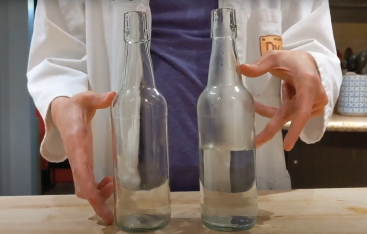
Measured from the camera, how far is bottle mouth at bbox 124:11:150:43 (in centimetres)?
39

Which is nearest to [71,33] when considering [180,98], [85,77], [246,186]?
[85,77]

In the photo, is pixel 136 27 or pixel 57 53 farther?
pixel 57 53

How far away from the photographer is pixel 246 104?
0.42 metres

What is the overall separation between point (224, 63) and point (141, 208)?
17 cm

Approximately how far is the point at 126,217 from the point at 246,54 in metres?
0.41

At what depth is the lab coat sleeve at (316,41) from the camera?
60 cm

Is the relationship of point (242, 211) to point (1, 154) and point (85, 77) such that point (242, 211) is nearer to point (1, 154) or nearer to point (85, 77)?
point (85, 77)

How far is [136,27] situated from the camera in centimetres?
40

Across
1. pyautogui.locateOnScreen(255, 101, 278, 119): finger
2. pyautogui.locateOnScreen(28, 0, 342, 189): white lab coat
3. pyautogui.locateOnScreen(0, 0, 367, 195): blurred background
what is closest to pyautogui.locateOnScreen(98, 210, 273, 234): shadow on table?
pyautogui.locateOnScreen(255, 101, 278, 119): finger

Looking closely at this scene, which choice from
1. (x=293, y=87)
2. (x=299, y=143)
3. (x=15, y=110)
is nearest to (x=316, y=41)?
(x=293, y=87)

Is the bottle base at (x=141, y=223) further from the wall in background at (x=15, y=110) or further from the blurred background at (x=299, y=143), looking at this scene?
the wall in background at (x=15, y=110)

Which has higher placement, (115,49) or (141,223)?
(115,49)

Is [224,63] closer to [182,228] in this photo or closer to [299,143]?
[182,228]

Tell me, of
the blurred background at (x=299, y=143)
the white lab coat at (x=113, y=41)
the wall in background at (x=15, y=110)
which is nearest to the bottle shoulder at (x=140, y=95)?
the white lab coat at (x=113, y=41)
